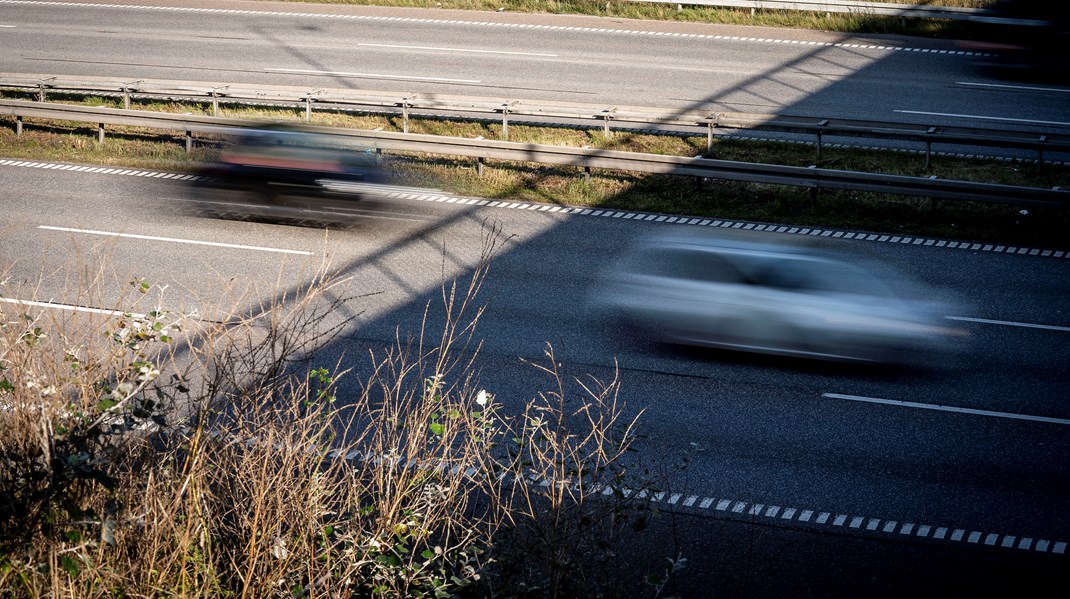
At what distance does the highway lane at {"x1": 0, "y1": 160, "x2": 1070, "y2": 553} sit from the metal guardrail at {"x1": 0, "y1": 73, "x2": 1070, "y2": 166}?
318 centimetres

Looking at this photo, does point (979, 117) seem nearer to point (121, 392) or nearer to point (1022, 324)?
point (1022, 324)

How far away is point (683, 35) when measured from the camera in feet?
87.5

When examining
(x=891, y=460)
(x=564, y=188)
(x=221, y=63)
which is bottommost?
(x=891, y=460)

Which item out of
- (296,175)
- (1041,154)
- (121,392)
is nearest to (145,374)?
(121,392)

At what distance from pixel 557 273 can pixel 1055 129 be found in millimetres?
11741

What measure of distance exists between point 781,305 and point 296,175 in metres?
7.70

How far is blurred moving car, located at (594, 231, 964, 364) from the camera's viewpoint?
35.3 feet

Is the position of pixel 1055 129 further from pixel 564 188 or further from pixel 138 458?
pixel 138 458

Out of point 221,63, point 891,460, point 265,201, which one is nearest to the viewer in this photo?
point 891,460

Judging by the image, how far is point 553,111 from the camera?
19.5 metres

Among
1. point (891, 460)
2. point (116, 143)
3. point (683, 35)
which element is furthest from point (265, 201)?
point (683, 35)

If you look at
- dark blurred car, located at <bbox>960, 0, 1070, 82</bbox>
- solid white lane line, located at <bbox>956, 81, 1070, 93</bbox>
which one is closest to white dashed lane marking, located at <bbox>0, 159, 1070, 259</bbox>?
solid white lane line, located at <bbox>956, 81, 1070, 93</bbox>

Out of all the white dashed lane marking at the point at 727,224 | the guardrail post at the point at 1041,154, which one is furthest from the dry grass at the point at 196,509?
the guardrail post at the point at 1041,154

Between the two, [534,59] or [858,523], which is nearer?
[858,523]
